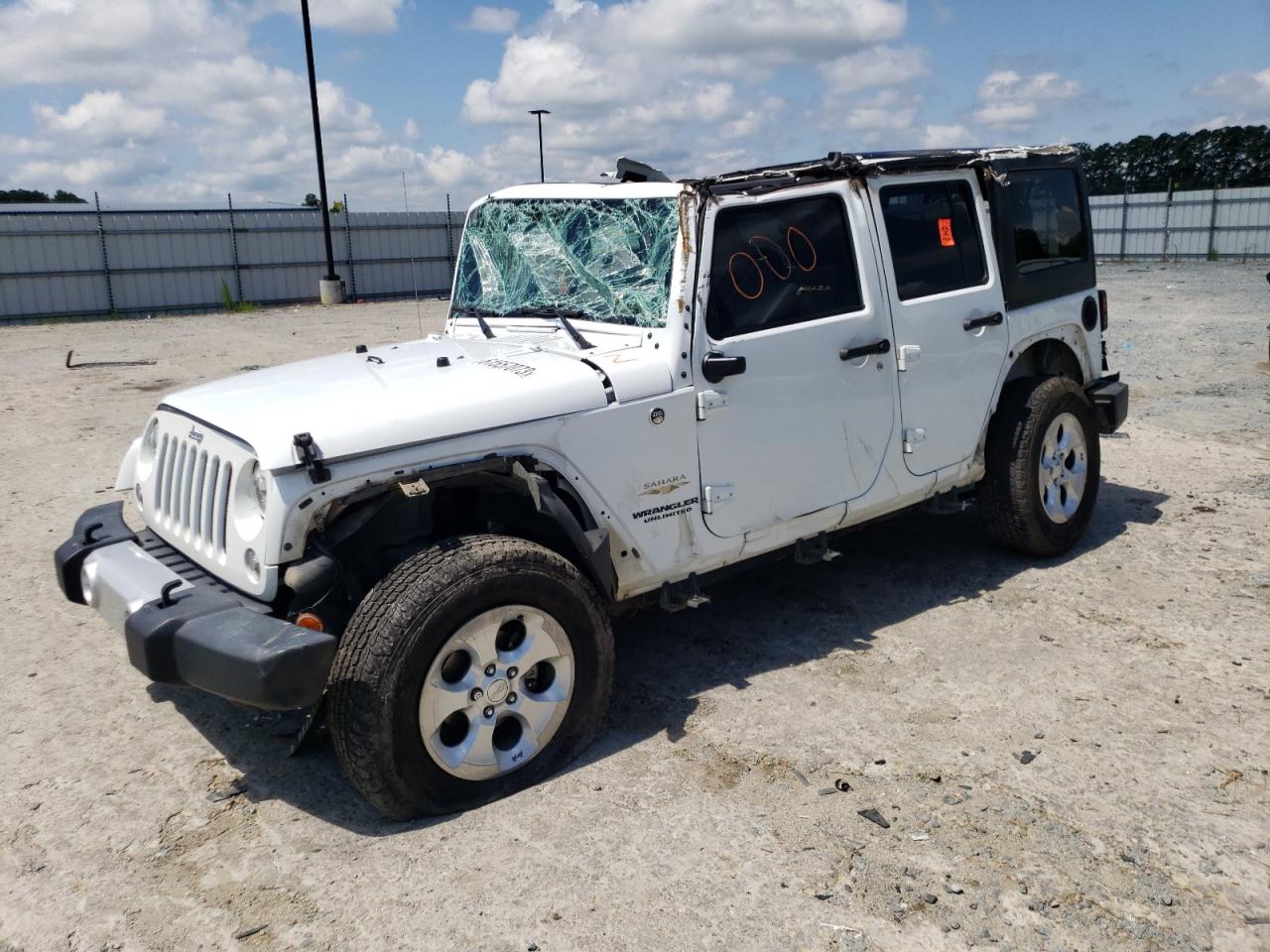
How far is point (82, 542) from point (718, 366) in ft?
8.42

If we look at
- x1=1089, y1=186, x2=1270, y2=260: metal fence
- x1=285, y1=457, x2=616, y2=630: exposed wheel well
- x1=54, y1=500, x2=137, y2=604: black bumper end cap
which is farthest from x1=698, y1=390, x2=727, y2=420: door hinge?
x1=1089, y1=186, x2=1270, y2=260: metal fence

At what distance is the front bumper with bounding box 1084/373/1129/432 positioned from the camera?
5949 mm

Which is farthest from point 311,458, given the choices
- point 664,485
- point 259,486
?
point 664,485

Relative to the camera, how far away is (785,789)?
142 inches

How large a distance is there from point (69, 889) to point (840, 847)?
234 centimetres

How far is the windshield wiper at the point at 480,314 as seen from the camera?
4746 mm

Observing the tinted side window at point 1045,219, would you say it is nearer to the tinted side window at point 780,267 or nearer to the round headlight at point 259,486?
the tinted side window at point 780,267

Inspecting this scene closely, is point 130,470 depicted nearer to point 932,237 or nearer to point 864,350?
point 864,350

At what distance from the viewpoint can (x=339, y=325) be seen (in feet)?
66.9

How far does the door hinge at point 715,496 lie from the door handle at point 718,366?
42 centimetres

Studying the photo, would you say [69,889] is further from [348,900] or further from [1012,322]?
[1012,322]

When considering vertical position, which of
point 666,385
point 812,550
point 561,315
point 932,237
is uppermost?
point 932,237

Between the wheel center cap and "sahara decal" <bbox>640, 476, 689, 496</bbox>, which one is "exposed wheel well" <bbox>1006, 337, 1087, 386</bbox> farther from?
the wheel center cap

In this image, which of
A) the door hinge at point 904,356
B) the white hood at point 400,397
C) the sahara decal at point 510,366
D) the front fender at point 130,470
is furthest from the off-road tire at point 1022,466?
the front fender at point 130,470
